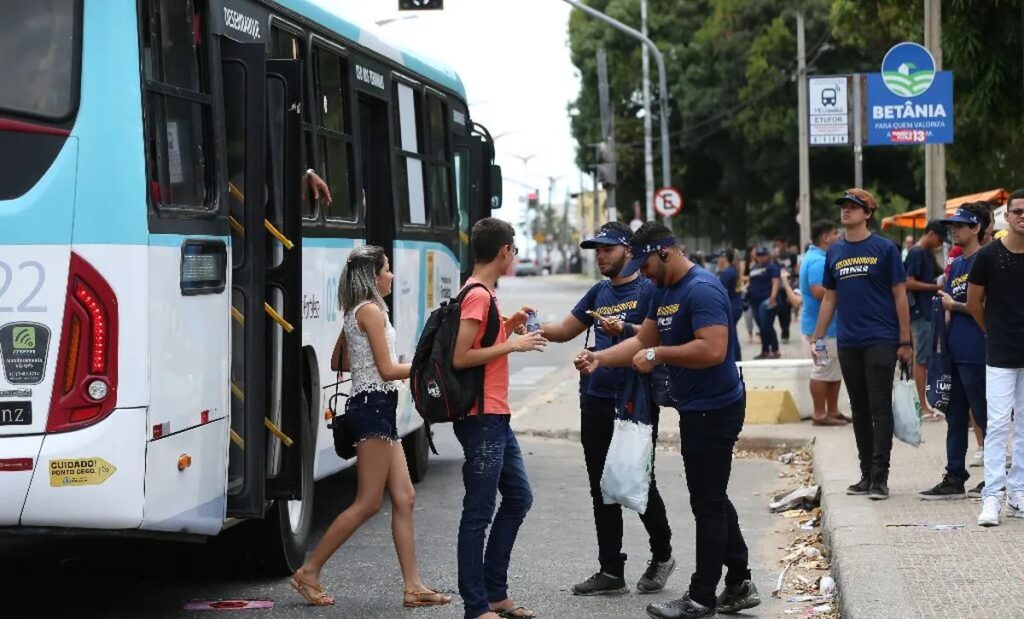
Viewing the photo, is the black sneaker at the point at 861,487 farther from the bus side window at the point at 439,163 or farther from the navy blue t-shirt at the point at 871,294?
the bus side window at the point at 439,163

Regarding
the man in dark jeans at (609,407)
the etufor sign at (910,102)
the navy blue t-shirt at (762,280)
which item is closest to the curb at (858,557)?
the man in dark jeans at (609,407)

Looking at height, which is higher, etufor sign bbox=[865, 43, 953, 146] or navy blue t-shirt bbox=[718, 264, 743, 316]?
etufor sign bbox=[865, 43, 953, 146]

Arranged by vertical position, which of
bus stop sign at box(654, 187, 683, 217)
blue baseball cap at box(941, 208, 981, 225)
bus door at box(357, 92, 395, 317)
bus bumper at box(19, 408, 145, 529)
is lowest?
bus bumper at box(19, 408, 145, 529)

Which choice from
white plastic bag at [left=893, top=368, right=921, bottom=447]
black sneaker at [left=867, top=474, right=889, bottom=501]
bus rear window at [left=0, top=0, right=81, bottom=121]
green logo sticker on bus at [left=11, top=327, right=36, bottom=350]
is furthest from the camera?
black sneaker at [left=867, top=474, right=889, bottom=501]

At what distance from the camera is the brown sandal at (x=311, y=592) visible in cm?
789

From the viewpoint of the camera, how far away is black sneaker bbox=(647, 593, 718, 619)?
7387mm

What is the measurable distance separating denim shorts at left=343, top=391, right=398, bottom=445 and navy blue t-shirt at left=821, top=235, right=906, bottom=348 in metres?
3.69

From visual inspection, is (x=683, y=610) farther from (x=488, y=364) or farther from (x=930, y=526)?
(x=930, y=526)

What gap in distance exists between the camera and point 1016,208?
29.4ft

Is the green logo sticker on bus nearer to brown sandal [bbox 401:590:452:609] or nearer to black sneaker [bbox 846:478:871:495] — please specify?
brown sandal [bbox 401:590:452:609]

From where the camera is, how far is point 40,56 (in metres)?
6.25

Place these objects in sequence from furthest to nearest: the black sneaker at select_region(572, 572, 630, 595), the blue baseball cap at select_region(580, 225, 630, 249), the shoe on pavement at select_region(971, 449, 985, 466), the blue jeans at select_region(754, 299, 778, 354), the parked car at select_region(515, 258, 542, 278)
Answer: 1. the parked car at select_region(515, 258, 542, 278)
2. the blue jeans at select_region(754, 299, 778, 354)
3. the shoe on pavement at select_region(971, 449, 985, 466)
4. the black sneaker at select_region(572, 572, 630, 595)
5. the blue baseball cap at select_region(580, 225, 630, 249)

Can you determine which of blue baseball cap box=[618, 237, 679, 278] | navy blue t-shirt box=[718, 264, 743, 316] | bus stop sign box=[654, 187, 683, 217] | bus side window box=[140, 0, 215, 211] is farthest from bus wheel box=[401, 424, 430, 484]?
bus stop sign box=[654, 187, 683, 217]

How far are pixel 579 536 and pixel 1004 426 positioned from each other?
8.74 feet
